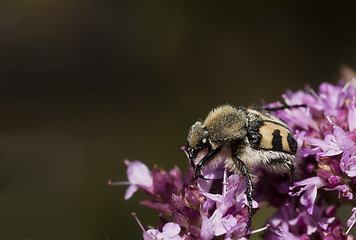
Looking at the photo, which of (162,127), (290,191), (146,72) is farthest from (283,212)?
(146,72)

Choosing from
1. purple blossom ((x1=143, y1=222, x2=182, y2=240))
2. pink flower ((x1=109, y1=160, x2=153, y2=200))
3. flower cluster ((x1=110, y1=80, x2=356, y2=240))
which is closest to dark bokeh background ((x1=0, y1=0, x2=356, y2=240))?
pink flower ((x1=109, y1=160, x2=153, y2=200))

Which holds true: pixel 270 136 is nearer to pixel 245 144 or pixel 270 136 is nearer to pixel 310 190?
pixel 245 144

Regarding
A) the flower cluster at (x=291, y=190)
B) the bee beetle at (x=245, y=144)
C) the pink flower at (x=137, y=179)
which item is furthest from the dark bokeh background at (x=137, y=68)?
the bee beetle at (x=245, y=144)

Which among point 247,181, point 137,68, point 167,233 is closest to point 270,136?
point 247,181

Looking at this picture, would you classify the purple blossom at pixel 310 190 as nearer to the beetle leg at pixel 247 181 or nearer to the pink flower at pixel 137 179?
the beetle leg at pixel 247 181

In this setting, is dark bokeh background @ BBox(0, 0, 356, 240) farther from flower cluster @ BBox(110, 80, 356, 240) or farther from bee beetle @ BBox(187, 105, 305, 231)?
bee beetle @ BBox(187, 105, 305, 231)

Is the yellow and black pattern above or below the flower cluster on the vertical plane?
above
